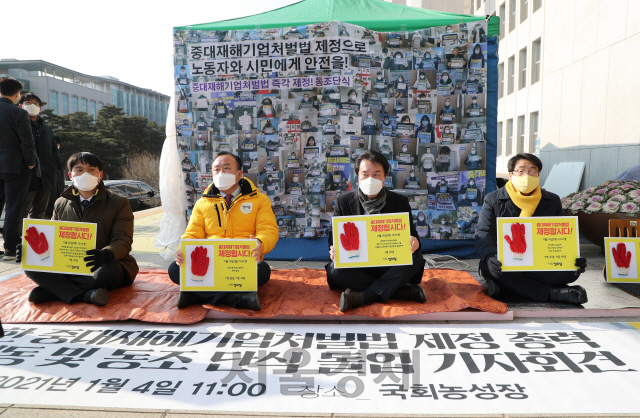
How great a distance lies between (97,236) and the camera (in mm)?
3551

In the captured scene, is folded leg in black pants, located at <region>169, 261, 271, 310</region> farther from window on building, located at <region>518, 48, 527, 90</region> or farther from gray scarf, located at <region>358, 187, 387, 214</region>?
window on building, located at <region>518, 48, 527, 90</region>

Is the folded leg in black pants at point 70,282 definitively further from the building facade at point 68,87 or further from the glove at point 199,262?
the building facade at point 68,87

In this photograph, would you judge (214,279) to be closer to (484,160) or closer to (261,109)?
(261,109)

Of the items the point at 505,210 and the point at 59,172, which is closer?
the point at 505,210

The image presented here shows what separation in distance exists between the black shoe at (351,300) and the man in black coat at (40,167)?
4006 millimetres

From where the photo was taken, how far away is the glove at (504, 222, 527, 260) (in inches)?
131

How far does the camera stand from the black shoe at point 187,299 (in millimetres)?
3340

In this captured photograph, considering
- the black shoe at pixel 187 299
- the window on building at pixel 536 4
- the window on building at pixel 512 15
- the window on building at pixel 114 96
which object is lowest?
the black shoe at pixel 187 299

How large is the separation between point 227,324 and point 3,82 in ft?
12.6

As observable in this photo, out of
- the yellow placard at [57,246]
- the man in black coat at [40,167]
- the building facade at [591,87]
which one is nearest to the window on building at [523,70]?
the building facade at [591,87]

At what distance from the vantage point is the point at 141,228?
769 cm

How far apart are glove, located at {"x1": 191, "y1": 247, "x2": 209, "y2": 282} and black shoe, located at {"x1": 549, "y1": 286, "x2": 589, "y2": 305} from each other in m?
2.50

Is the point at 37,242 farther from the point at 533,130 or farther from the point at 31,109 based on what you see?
the point at 533,130

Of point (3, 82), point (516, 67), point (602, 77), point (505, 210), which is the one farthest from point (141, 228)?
point (516, 67)
